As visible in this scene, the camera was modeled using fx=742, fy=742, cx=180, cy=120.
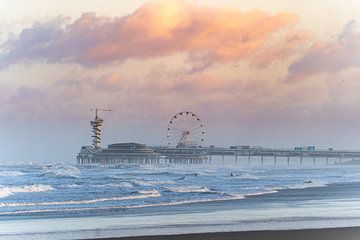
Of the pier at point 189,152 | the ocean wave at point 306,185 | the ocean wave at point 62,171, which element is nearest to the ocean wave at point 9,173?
the ocean wave at point 62,171

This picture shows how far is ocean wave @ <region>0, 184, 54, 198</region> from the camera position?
259 inches

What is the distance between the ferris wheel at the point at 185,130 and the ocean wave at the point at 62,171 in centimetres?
96

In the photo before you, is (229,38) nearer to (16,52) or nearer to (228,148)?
(228,148)

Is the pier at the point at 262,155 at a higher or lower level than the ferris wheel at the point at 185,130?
lower

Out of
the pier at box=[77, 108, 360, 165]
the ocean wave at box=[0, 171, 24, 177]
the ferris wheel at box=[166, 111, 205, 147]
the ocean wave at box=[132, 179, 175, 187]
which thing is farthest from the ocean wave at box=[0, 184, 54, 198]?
the ferris wheel at box=[166, 111, 205, 147]

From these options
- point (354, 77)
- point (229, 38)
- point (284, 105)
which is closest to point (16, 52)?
point (229, 38)

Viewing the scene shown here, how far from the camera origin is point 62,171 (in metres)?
6.81

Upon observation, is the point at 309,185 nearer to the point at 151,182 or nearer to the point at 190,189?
the point at 190,189

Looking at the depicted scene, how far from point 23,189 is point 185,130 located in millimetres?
1580

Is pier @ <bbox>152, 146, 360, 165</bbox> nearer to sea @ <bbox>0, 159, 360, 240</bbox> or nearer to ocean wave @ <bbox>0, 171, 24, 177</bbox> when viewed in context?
sea @ <bbox>0, 159, 360, 240</bbox>

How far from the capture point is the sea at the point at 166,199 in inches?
259

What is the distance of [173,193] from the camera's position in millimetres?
7336

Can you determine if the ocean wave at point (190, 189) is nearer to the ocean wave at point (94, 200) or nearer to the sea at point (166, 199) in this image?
the sea at point (166, 199)

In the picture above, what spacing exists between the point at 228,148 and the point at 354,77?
4.95ft
